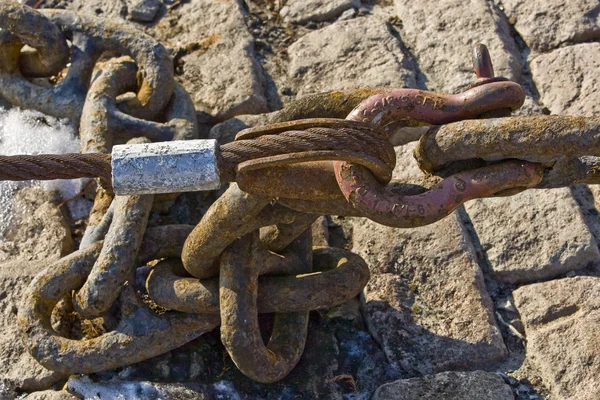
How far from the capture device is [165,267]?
2.03m

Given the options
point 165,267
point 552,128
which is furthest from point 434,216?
point 165,267

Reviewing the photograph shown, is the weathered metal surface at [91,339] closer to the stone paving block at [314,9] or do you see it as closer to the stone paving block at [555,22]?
the stone paving block at [314,9]

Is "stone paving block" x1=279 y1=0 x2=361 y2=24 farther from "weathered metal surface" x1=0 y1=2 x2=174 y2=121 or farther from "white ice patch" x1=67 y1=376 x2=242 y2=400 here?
"white ice patch" x1=67 y1=376 x2=242 y2=400

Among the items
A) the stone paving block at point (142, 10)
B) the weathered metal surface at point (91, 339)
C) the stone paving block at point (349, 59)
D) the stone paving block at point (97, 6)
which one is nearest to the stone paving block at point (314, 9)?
the stone paving block at point (349, 59)

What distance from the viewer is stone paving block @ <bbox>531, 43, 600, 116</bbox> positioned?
246cm

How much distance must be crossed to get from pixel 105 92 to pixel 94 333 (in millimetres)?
772

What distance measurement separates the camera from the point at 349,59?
8.79 ft

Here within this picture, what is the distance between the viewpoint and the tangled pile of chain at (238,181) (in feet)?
4.69

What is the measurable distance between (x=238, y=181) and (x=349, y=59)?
1319mm

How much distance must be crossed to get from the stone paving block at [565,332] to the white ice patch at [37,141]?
1.42 metres

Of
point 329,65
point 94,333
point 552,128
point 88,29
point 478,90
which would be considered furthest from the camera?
point 329,65

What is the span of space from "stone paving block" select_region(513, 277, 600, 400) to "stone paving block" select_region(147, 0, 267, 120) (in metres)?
1.13

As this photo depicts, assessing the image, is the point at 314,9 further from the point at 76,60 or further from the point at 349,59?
the point at 76,60

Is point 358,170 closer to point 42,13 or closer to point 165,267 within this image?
point 165,267
